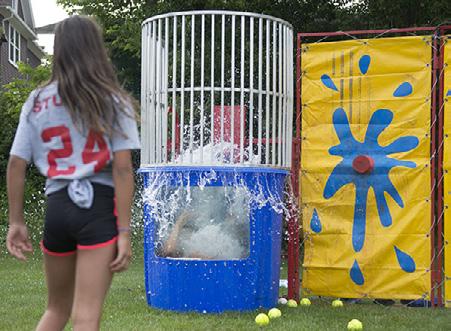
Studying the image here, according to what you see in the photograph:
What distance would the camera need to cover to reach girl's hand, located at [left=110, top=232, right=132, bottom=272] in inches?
117

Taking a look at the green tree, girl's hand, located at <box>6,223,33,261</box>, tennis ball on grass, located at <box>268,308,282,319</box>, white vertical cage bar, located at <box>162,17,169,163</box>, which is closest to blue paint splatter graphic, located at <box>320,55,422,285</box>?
tennis ball on grass, located at <box>268,308,282,319</box>

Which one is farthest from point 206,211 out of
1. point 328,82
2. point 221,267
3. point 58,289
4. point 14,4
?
point 14,4

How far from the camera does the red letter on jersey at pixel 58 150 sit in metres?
3.02

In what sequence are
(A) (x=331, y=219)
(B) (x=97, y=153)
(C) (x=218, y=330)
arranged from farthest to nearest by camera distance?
1. (A) (x=331, y=219)
2. (C) (x=218, y=330)
3. (B) (x=97, y=153)

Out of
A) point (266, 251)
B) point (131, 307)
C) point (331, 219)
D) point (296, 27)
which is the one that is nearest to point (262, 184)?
point (266, 251)

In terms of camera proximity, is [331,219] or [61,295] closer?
[61,295]

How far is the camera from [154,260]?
20.4 feet

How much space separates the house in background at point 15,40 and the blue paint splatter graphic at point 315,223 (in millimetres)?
16414

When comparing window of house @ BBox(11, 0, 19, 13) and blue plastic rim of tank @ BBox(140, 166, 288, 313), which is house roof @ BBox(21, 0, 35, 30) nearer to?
window of house @ BBox(11, 0, 19, 13)

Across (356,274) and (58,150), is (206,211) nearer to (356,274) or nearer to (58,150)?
A: (356,274)

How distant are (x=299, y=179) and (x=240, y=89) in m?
1.25

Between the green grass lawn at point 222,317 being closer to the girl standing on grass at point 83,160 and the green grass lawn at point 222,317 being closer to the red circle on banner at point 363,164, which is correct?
the red circle on banner at point 363,164

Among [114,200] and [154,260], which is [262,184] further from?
[114,200]

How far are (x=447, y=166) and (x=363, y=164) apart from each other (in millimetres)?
701
